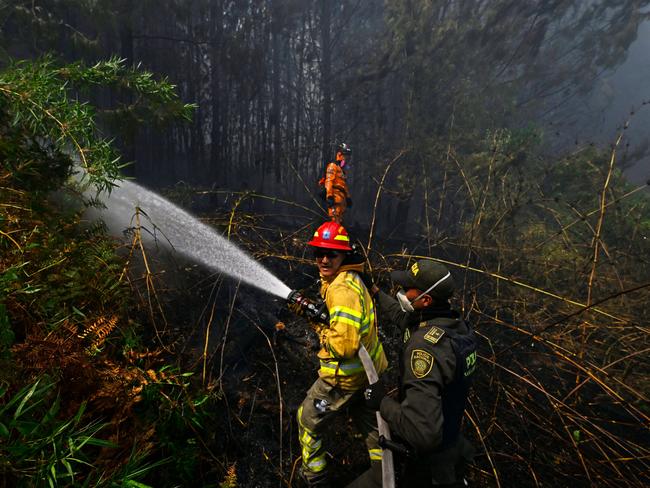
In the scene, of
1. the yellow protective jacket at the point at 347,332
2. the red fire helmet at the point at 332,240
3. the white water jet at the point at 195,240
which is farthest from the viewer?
the white water jet at the point at 195,240

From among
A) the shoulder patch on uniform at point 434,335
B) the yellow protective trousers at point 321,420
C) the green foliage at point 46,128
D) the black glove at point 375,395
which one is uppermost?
the green foliage at point 46,128

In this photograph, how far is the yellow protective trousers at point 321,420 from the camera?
2.45 meters

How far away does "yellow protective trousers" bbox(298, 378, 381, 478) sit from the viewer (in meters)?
2.45

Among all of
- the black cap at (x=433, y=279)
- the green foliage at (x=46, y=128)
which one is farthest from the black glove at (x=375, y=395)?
the green foliage at (x=46, y=128)

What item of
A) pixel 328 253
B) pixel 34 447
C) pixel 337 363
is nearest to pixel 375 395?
pixel 337 363

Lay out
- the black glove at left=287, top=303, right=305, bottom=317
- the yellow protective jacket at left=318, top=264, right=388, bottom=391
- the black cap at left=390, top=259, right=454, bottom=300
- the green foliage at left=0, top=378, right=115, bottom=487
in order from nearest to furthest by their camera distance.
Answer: the green foliage at left=0, top=378, right=115, bottom=487, the black cap at left=390, top=259, right=454, bottom=300, the yellow protective jacket at left=318, top=264, right=388, bottom=391, the black glove at left=287, top=303, right=305, bottom=317

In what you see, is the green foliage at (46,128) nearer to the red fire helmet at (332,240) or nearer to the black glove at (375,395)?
the red fire helmet at (332,240)

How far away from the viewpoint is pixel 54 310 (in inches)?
88.5

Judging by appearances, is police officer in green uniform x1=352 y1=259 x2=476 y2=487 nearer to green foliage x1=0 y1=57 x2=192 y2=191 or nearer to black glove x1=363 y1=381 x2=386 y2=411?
black glove x1=363 y1=381 x2=386 y2=411

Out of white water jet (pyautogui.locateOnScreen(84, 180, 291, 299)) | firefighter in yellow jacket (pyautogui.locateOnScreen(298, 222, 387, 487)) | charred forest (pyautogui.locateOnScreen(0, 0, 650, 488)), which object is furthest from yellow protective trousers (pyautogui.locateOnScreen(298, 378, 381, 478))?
white water jet (pyautogui.locateOnScreen(84, 180, 291, 299))

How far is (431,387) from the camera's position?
68.8 inches

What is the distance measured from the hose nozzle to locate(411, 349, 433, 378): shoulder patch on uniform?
0.83 metres

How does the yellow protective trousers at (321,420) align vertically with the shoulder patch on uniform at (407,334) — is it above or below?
below

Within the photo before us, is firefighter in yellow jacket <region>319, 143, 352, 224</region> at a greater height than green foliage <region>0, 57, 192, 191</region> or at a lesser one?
lesser
